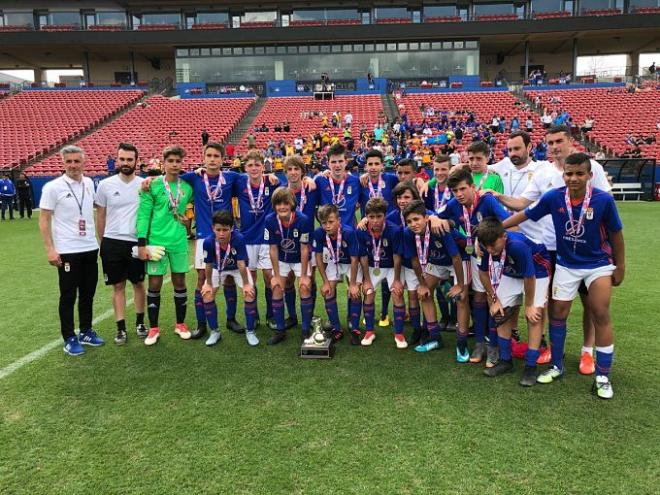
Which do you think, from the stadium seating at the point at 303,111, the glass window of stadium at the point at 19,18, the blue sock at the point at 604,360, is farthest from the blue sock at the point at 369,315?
the glass window of stadium at the point at 19,18

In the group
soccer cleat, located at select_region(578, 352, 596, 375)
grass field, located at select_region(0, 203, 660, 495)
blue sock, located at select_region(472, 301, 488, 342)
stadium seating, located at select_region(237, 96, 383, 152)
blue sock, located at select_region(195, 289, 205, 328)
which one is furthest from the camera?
stadium seating, located at select_region(237, 96, 383, 152)

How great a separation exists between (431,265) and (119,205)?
10.6 feet

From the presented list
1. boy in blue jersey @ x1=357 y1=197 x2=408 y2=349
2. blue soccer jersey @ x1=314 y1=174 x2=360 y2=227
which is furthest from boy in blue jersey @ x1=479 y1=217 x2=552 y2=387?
blue soccer jersey @ x1=314 y1=174 x2=360 y2=227

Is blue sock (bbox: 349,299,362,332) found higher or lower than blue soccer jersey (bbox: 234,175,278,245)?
lower

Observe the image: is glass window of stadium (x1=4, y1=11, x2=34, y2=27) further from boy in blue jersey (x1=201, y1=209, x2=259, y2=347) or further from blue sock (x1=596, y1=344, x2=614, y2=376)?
blue sock (x1=596, y1=344, x2=614, y2=376)

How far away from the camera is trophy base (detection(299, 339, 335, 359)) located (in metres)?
4.37

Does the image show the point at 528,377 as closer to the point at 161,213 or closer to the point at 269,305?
the point at 269,305

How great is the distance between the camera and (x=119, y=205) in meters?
4.79

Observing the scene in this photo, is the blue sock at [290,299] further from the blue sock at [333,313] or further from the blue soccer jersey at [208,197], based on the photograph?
the blue soccer jersey at [208,197]

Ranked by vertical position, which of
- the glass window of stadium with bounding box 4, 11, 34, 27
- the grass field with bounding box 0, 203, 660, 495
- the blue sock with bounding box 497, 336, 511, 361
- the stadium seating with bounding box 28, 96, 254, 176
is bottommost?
the grass field with bounding box 0, 203, 660, 495

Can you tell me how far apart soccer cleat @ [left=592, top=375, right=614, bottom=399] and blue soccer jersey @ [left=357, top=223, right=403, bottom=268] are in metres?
1.93

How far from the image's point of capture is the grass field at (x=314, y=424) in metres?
2.65

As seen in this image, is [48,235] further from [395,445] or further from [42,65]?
[42,65]

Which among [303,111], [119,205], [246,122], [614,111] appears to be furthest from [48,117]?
[614,111]
